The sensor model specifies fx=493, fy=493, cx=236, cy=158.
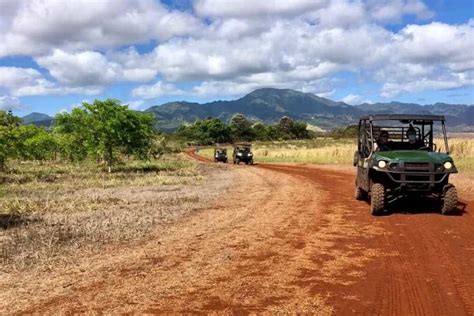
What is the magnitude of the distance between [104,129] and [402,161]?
84.0 feet

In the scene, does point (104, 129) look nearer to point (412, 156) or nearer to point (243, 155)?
point (243, 155)

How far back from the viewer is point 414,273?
7031 mm

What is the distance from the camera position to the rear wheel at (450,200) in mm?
11641

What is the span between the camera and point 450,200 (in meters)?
11.6

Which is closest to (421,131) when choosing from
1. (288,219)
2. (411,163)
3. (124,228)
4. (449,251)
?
(411,163)

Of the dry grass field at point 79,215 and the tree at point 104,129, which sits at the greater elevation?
the tree at point 104,129

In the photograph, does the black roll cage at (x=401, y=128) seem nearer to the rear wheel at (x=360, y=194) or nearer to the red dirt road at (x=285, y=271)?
the rear wheel at (x=360, y=194)

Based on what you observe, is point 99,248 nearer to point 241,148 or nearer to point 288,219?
point 288,219

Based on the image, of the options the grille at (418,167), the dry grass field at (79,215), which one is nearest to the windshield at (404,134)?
the grille at (418,167)

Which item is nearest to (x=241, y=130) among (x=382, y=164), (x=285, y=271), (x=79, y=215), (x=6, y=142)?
(x=6, y=142)

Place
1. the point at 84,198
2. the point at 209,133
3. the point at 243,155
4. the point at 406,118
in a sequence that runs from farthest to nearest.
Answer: the point at 209,133
the point at 243,155
the point at 84,198
the point at 406,118

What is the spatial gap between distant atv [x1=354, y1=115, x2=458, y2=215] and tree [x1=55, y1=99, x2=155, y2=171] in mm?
22920

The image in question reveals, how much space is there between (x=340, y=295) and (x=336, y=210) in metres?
7.53

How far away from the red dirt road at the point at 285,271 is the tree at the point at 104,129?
23.3 m
